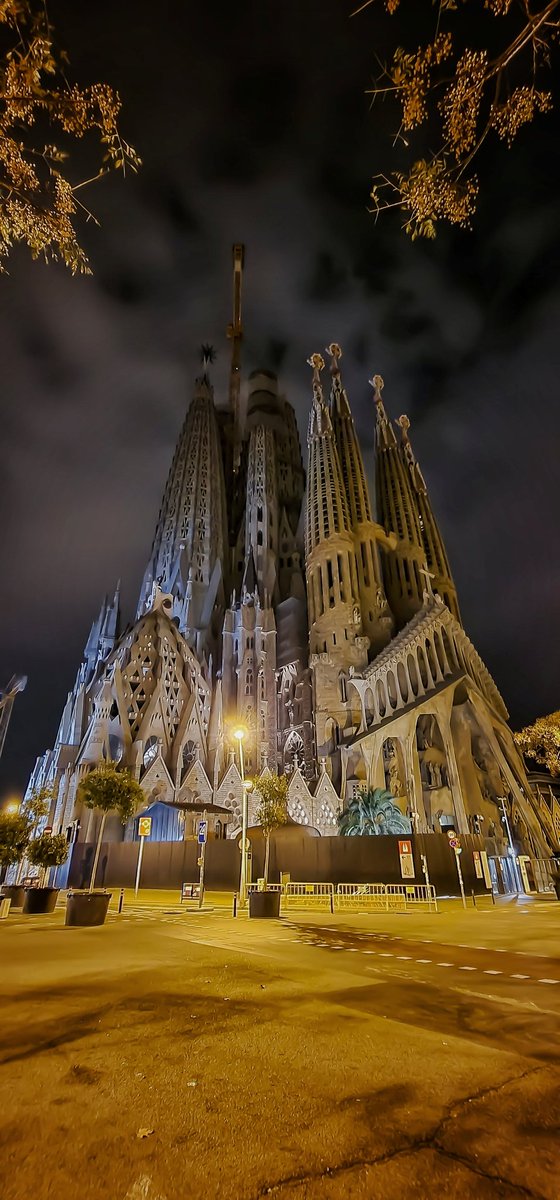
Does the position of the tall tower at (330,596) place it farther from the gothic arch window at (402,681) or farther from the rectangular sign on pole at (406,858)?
the rectangular sign on pole at (406,858)

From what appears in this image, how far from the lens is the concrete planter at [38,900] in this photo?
1662cm

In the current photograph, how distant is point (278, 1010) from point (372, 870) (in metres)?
25.2

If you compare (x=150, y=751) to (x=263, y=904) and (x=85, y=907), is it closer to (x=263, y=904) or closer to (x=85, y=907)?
(x=263, y=904)

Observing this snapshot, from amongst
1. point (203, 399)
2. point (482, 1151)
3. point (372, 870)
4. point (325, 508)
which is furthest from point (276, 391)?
point (482, 1151)

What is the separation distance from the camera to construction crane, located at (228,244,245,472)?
123 m

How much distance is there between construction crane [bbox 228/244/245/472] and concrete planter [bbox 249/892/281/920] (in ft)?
369

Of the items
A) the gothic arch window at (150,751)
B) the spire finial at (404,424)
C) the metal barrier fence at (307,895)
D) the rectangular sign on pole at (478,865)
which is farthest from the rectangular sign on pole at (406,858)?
the spire finial at (404,424)

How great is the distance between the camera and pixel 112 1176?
225cm

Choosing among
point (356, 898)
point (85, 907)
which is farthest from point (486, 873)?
point (85, 907)

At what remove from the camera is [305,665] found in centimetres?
6731

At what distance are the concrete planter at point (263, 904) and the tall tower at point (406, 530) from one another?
176ft

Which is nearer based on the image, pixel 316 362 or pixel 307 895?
pixel 307 895

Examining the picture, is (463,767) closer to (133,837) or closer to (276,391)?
(133,837)

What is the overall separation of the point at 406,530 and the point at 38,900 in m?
69.8
